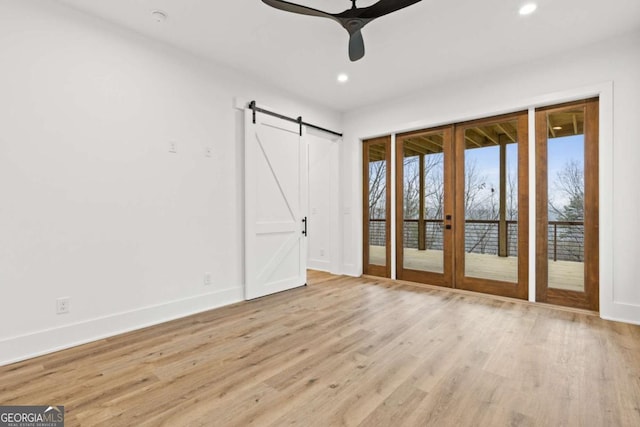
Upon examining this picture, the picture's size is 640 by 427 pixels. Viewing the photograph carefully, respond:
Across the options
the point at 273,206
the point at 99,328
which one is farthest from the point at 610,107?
the point at 99,328

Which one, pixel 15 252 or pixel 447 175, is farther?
pixel 447 175

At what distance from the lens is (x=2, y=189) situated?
2.38 meters

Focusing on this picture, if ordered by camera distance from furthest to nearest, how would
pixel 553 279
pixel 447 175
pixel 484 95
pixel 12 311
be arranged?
pixel 447 175 → pixel 484 95 → pixel 553 279 → pixel 12 311

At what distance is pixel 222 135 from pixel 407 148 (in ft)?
9.13

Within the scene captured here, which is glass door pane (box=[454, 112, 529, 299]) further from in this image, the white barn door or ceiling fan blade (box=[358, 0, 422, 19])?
ceiling fan blade (box=[358, 0, 422, 19])

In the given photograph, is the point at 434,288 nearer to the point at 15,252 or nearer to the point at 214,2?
the point at 214,2

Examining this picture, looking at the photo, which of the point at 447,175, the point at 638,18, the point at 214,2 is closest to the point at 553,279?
the point at 447,175

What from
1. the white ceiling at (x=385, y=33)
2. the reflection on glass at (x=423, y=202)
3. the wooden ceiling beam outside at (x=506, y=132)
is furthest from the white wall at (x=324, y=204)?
the wooden ceiling beam outside at (x=506, y=132)

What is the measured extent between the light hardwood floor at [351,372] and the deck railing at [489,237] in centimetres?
72

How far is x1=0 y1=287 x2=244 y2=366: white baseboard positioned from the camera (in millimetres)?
2422

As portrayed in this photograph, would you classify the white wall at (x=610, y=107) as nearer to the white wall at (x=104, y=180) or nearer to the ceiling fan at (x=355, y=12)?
the ceiling fan at (x=355, y=12)

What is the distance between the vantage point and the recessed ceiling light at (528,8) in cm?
269

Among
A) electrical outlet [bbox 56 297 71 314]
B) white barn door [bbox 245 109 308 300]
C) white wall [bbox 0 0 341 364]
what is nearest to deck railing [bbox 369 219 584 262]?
white barn door [bbox 245 109 308 300]

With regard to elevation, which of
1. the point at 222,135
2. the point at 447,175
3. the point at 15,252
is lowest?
the point at 15,252
